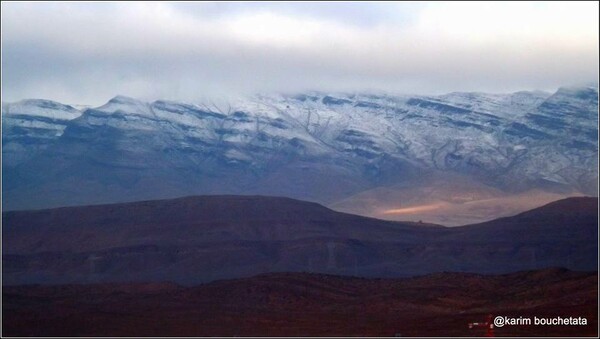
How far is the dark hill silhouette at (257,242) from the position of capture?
399 feet

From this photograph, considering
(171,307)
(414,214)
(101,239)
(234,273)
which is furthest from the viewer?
(414,214)

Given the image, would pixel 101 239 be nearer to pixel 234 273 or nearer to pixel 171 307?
pixel 234 273

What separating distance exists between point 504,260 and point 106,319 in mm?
58924

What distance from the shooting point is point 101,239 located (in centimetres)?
13400

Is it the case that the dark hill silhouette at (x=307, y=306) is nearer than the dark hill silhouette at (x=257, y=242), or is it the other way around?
the dark hill silhouette at (x=307, y=306)

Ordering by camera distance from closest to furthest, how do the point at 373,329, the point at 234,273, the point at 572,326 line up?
the point at 572,326, the point at 373,329, the point at 234,273

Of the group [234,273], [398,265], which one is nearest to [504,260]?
[398,265]

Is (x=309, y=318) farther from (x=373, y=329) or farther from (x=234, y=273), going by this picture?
(x=234, y=273)

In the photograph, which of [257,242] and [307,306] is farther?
[257,242]

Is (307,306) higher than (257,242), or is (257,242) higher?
(307,306)

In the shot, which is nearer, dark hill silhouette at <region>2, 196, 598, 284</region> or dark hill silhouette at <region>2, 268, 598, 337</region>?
dark hill silhouette at <region>2, 268, 598, 337</region>

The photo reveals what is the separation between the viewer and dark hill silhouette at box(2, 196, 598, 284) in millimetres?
121500

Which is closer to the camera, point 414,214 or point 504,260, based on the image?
point 504,260

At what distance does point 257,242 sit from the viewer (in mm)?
131375
